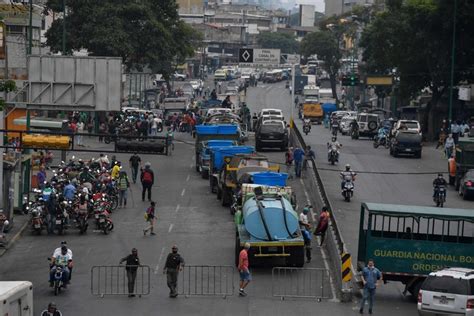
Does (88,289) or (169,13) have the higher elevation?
(169,13)

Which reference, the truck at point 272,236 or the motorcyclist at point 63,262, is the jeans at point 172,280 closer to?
the motorcyclist at point 63,262

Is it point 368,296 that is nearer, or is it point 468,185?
point 368,296

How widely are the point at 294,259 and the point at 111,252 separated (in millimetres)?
6262

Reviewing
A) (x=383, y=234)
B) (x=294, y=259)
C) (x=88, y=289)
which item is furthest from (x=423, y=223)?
(x=88, y=289)

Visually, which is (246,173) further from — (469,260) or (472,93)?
(472,93)

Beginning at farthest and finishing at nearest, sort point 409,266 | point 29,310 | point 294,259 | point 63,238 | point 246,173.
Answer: point 246,173
point 63,238
point 294,259
point 409,266
point 29,310

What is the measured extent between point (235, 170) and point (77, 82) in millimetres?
7372

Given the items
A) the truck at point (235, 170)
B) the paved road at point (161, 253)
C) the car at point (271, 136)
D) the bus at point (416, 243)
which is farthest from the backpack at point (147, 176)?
the car at point (271, 136)

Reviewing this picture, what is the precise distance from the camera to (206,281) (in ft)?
105

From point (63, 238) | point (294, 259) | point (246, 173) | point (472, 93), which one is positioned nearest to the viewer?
point (294, 259)

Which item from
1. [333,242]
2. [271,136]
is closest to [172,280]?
[333,242]

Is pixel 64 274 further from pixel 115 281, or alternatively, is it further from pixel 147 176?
pixel 147 176

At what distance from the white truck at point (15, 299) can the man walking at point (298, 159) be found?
3086 centimetres

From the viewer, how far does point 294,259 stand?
33031 millimetres
